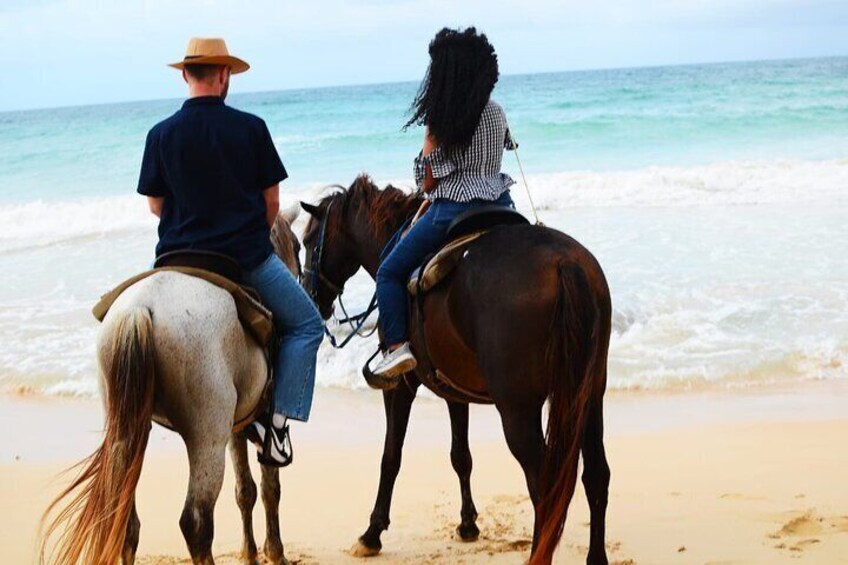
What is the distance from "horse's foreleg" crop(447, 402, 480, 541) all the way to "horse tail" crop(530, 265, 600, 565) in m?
1.32

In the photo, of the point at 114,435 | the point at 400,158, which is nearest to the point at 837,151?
the point at 400,158

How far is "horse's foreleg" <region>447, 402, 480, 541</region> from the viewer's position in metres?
5.09

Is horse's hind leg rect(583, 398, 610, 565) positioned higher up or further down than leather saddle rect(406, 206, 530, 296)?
further down

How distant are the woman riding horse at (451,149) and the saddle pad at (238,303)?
0.74 m

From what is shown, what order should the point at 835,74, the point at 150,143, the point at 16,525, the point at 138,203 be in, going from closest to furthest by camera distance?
1. the point at 150,143
2. the point at 16,525
3. the point at 138,203
4. the point at 835,74

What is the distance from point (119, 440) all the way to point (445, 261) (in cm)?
144

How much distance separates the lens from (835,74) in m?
47.3

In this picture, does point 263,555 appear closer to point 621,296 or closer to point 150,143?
point 150,143

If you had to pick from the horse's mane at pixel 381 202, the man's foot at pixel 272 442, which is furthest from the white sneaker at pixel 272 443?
the horse's mane at pixel 381 202

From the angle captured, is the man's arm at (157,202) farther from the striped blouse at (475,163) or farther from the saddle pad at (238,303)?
the striped blouse at (475,163)

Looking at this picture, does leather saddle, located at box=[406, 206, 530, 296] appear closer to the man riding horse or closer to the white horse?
the man riding horse

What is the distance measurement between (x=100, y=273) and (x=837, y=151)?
16.5 metres

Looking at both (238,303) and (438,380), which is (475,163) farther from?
(238,303)

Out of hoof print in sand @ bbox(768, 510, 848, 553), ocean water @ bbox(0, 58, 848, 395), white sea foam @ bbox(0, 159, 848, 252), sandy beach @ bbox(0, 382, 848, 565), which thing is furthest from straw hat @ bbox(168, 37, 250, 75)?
white sea foam @ bbox(0, 159, 848, 252)
